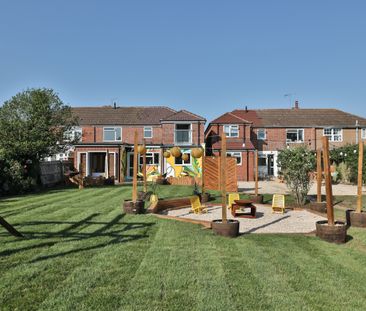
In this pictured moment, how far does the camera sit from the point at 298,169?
15336 millimetres

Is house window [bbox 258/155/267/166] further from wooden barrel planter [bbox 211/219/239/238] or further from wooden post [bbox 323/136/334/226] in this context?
wooden barrel planter [bbox 211/219/239/238]

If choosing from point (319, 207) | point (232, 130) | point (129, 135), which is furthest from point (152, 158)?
point (319, 207)

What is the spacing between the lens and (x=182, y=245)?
23.8 ft

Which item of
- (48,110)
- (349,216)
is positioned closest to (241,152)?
(48,110)

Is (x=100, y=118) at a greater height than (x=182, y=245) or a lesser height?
greater

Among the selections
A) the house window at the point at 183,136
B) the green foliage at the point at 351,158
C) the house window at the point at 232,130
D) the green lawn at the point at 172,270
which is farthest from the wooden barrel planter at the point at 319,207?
the house window at the point at 232,130

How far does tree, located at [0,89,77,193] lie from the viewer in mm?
18469

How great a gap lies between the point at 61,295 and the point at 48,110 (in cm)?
2008

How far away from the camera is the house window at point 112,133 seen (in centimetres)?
3669

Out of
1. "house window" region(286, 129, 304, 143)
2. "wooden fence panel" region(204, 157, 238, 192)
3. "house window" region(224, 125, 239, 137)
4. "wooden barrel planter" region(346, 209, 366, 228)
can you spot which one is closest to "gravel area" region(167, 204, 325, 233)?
"wooden barrel planter" region(346, 209, 366, 228)

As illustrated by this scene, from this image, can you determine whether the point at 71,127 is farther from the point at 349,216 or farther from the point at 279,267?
the point at 279,267

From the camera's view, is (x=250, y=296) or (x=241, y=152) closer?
(x=250, y=296)

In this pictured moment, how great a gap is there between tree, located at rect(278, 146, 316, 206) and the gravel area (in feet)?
5.95

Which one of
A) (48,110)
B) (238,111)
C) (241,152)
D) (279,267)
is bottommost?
(279,267)
